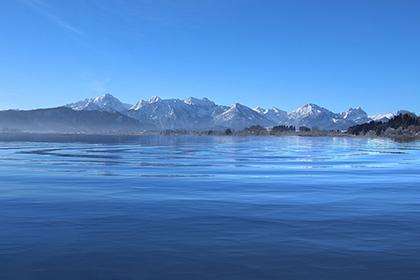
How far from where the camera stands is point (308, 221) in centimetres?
1838

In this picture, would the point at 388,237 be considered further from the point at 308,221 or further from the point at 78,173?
the point at 78,173

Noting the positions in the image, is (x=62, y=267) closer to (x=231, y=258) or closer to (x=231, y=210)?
(x=231, y=258)

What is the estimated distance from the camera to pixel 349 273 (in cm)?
1180

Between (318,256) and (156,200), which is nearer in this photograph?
(318,256)

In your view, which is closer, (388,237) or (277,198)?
(388,237)

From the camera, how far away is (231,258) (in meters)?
13.0

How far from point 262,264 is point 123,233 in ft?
19.4

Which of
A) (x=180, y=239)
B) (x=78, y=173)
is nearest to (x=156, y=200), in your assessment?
(x=180, y=239)

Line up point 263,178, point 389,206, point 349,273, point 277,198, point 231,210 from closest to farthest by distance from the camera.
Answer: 1. point 349,273
2. point 231,210
3. point 389,206
4. point 277,198
5. point 263,178

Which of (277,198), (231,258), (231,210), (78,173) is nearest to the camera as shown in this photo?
(231,258)

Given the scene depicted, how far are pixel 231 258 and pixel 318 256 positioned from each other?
9.02 ft

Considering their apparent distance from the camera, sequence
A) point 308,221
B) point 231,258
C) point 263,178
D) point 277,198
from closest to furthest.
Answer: point 231,258 < point 308,221 < point 277,198 < point 263,178

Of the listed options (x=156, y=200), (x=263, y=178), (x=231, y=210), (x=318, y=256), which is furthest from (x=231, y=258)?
(x=263, y=178)

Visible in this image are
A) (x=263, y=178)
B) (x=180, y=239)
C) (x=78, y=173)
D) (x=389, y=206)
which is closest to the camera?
(x=180, y=239)
